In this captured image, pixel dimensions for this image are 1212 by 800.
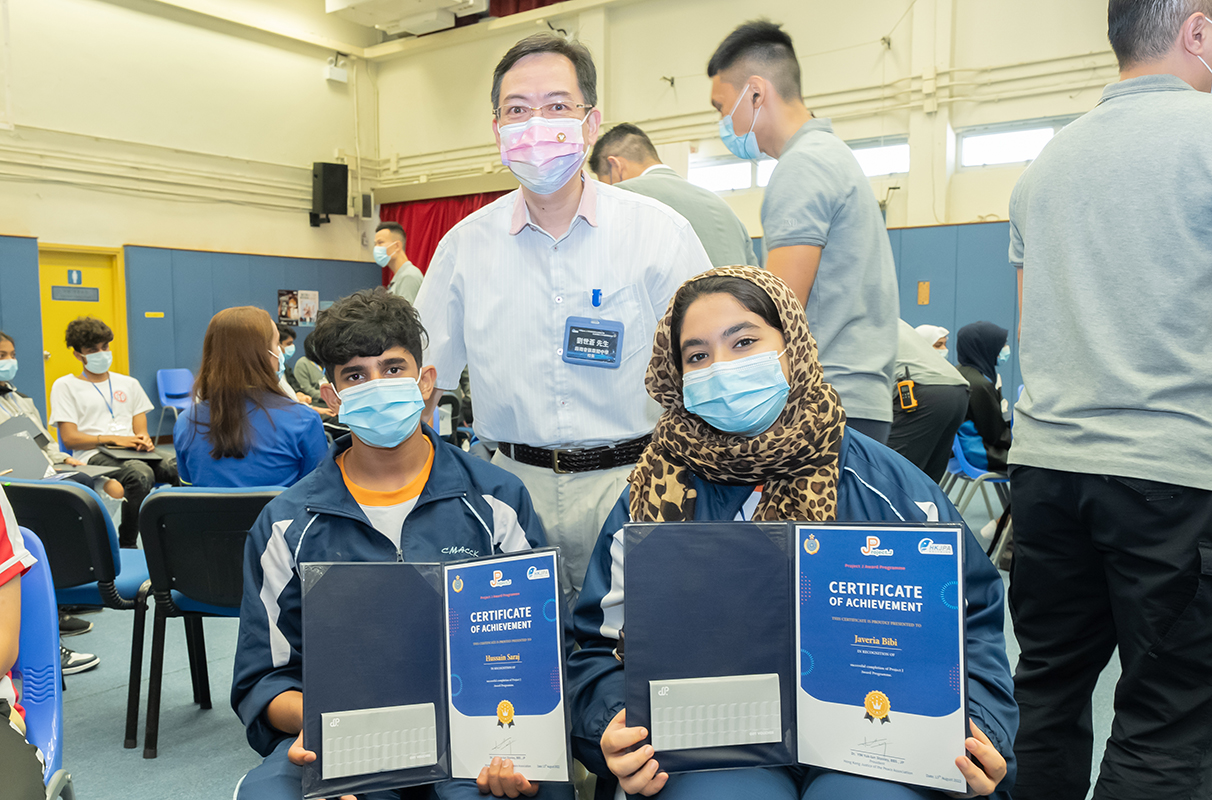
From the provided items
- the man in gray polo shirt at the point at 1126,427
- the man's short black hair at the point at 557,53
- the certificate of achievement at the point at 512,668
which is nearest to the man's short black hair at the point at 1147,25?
the man in gray polo shirt at the point at 1126,427

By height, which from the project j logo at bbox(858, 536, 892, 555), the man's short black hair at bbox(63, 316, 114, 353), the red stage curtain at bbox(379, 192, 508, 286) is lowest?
the project j logo at bbox(858, 536, 892, 555)

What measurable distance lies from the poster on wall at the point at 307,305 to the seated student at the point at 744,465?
10.8 metres

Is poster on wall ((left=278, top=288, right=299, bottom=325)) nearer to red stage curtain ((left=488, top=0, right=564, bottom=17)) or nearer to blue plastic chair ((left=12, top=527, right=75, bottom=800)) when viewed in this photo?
red stage curtain ((left=488, top=0, right=564, bottom=17))

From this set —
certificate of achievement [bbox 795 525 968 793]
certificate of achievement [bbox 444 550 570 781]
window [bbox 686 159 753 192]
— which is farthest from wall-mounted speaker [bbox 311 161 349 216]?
certificate of achievement [bbox 795 525 968 793]

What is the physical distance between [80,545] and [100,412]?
129 inches

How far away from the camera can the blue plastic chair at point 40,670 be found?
1.41m

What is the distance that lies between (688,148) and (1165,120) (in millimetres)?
8311

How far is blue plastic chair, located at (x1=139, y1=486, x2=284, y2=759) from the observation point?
240cm

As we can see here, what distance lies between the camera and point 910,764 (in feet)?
3.39

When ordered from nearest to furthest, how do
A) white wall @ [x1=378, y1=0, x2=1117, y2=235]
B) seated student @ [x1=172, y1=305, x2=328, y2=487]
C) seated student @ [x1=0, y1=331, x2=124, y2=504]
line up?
seated student @ [x1=172, y1=305, x2=328, y2=487] < seated student @ [x1=0, y1=331, x2=124, y2=504] < white wall @ [x1=378, y1=0, x2=1117, y2=235]

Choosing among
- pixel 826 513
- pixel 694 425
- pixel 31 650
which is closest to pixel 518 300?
pixel 694 425

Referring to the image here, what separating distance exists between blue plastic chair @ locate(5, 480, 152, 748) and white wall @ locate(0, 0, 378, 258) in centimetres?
802

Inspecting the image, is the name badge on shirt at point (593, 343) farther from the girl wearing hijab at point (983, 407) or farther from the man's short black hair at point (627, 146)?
the girl wearing hijab at point (983, 407)

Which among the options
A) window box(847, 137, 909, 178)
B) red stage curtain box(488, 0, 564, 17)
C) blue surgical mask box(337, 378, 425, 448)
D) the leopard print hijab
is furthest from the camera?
red stage curtain box(488, 0, 564, 17)
